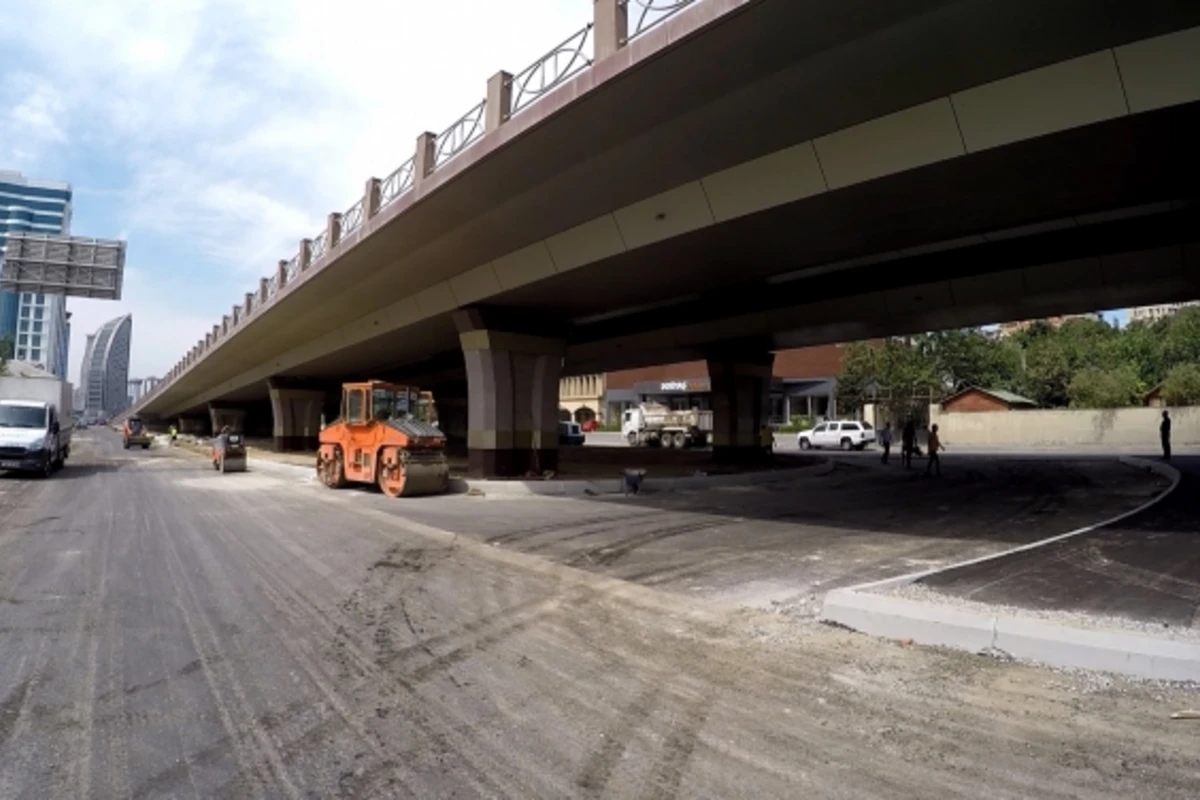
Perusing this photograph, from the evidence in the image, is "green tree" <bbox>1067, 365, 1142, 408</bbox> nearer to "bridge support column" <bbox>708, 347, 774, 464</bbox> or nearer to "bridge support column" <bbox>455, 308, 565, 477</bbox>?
"bridge support column" <bbox>708, 347, 774, 464</bbox>

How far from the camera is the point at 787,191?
1173 cm

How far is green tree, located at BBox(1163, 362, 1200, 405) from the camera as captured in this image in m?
46.2

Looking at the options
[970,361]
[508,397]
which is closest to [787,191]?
[508,397]

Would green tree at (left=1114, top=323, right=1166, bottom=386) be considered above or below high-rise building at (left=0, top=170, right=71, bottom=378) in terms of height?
below

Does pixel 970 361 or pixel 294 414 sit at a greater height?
pixel 970 361

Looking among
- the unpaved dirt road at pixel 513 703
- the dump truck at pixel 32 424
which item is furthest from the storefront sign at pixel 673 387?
the unpaved dirt road at pixel 513 703

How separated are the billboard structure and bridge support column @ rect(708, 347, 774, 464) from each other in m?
30.5

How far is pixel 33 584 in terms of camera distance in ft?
26.6

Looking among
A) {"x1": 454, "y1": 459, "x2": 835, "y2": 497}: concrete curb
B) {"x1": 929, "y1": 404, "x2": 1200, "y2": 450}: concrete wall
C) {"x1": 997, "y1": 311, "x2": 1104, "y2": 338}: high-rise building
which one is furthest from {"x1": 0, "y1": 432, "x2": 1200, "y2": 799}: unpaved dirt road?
{"x1": 997, "y1": 311, "x2": 1104, "y2": 338}: high-rise building

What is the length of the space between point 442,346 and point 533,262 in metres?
15.0

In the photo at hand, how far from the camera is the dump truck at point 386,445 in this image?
18.7 m

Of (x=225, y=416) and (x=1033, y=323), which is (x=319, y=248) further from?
(x=1033, y=323)

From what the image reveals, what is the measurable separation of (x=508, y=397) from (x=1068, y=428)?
4143cm

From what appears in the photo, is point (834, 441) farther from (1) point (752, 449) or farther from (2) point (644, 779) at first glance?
(2) point (644, 779)
